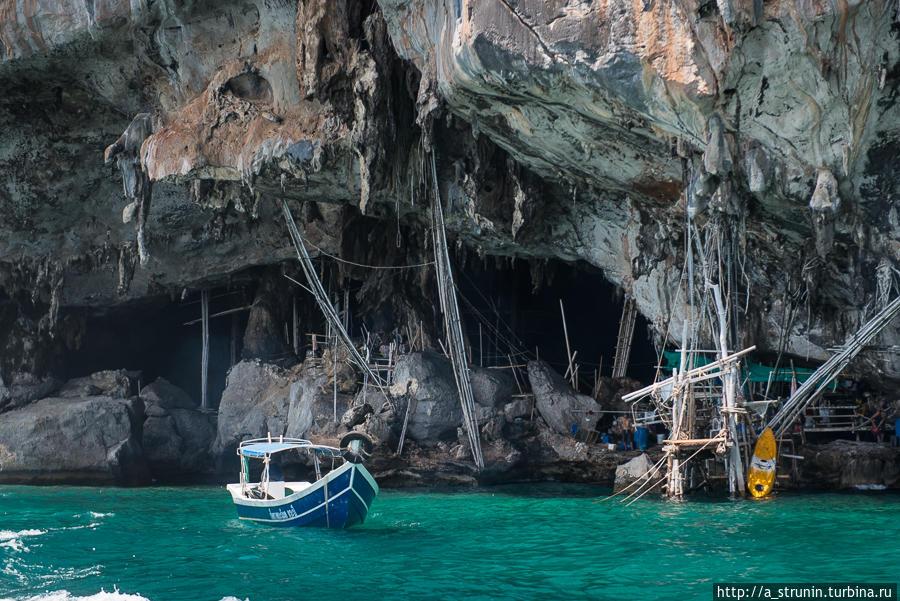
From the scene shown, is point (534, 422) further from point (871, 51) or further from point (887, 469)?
point (871, 51)

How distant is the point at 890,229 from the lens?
14.6 m

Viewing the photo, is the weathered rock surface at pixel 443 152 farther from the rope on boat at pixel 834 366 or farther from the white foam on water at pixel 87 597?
the white foam on water at pixel 87 597

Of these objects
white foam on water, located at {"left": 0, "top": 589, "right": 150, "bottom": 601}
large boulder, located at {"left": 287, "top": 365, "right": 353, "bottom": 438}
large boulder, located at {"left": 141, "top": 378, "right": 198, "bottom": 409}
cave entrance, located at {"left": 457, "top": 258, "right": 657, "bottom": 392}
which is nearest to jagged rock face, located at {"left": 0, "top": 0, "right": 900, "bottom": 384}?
large boulder, located at {"left": 141, "top": 378, "right": 198, "bottom": 409}

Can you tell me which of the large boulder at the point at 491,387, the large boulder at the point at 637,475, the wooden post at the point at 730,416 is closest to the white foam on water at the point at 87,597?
the wooden post at the point at 730,416

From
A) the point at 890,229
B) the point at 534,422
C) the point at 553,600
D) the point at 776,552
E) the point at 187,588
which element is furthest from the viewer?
the point at 534,422

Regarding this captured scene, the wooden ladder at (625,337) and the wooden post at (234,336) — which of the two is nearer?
the wooden ladder at (625,337)

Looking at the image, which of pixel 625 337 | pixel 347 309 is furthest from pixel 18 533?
pixel 625 337

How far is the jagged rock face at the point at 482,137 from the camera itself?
12836 millimetres

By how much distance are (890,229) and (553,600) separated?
30.1ft

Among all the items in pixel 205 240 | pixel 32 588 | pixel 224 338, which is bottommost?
pixel 32 588

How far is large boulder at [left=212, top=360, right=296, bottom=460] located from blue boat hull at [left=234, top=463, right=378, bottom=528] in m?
8.28

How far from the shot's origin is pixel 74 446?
23.1 meters

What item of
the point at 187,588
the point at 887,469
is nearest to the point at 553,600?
the point at 187,588

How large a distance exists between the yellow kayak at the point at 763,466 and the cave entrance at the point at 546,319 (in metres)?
7.88
